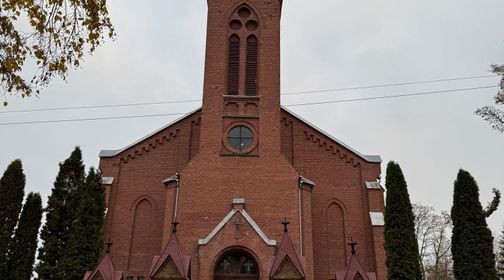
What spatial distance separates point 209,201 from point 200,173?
1.30 m

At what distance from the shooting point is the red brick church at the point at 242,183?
19.0 meters

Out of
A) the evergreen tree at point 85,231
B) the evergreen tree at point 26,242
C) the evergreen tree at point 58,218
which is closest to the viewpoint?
the evergreen tree at point 85,231

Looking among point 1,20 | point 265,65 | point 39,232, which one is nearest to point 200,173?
point 265,65

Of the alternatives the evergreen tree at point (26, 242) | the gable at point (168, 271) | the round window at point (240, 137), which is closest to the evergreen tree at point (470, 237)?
the round window at point (240, 137)

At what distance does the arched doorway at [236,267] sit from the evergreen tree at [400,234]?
5107 mm

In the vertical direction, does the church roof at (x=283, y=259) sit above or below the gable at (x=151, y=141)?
below

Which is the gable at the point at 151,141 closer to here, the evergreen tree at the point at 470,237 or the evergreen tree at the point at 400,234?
the evergreen tree at the point at 400,234

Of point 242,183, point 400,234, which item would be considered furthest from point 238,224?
point 400,234

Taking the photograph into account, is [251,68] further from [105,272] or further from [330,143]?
[105,272]

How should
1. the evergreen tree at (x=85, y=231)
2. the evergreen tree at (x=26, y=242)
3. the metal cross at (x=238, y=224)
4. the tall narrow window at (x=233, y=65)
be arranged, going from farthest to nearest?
the tall narrow window at (x=233, y=65), the evergreen tree at (x=26, y=242), the evergreen tree at (x=85, y=231), the metal cross at (x=238, y=224)

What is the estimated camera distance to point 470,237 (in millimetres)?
18500

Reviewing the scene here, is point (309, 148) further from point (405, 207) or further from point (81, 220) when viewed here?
point (81, 220)

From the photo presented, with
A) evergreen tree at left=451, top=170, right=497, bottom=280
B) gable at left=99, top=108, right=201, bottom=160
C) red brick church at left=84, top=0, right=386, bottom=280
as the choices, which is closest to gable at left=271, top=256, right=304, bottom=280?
red brick church at left=84, top=0, right=386, bottom=280

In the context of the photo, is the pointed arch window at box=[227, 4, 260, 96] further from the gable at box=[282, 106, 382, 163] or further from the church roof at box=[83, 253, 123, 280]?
the church roof at box=[83, 253, 123, 280]
